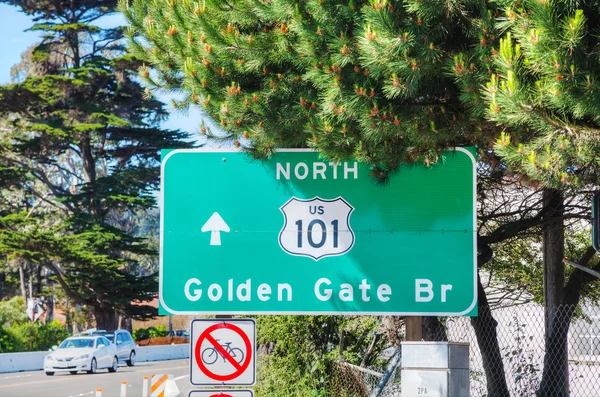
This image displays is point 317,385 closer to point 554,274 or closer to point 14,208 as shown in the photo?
point 554,274

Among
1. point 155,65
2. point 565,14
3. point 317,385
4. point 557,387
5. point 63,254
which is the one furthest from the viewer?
point 63,254

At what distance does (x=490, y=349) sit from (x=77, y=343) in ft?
74.2

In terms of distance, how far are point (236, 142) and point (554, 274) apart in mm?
6000

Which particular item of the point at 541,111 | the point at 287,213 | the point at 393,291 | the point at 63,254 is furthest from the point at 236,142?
the point at 63,254

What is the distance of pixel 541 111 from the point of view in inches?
212

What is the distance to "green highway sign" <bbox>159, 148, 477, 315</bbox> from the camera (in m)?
5.51

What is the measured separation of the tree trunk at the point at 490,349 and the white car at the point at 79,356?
21.8 meters

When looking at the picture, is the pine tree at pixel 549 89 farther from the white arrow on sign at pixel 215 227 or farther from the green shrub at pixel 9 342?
the green shrub at pixel 9 342

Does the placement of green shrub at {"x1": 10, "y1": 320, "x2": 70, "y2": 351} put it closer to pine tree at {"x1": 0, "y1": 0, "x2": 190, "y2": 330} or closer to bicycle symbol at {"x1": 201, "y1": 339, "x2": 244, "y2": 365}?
pine tree at {"x1": 0, "y1": 0, "x2": 190, "y2": 330}

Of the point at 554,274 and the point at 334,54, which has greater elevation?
the point at 334,54

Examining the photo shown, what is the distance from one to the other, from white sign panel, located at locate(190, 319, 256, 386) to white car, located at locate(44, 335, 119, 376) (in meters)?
25.9

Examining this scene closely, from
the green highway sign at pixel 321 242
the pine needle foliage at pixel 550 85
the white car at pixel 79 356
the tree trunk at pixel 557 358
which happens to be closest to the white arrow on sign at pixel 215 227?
the green highway sign at pixel 321 242

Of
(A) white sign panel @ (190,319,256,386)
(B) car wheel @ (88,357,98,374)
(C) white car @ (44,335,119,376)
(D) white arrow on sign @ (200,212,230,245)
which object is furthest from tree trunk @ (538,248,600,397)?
(B) car wheel @ (88,357,98,374)

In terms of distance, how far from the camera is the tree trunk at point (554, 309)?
10.2 metres
